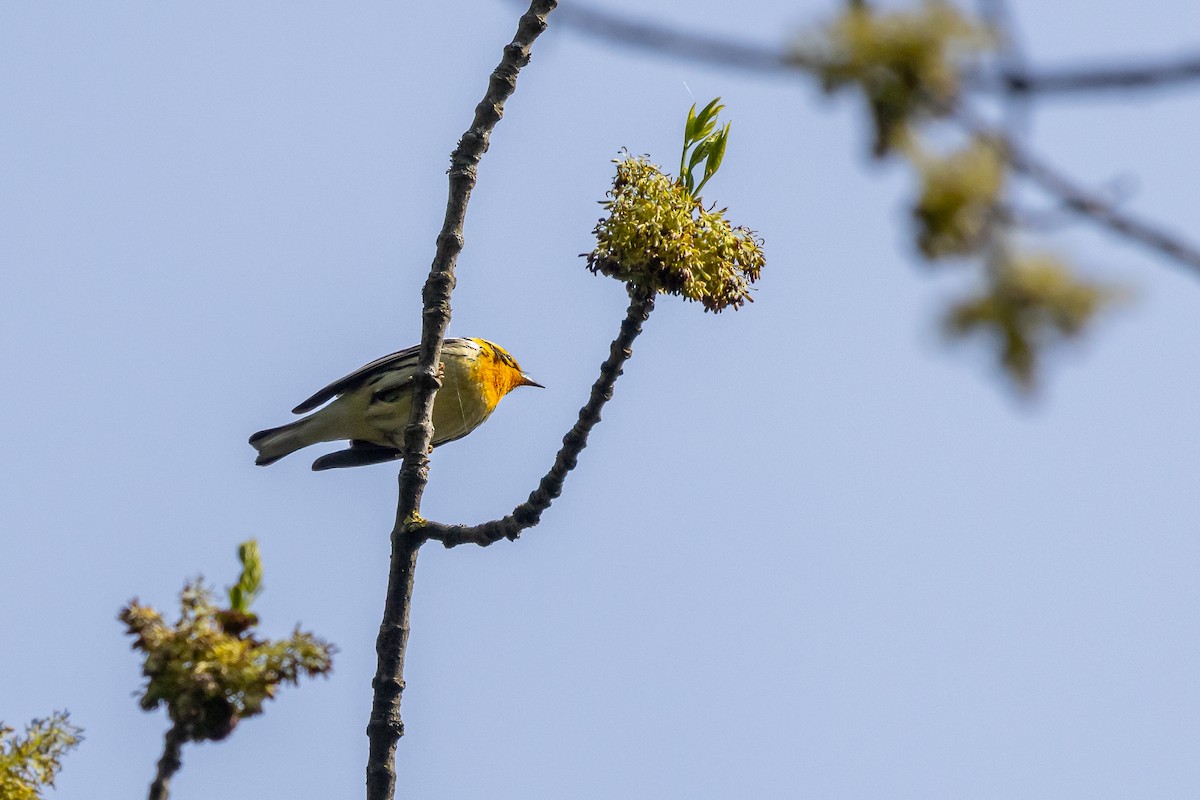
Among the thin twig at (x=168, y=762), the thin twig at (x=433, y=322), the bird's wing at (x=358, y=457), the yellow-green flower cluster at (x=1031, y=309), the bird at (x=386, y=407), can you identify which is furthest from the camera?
the bird's wing at (x=358, y=457)

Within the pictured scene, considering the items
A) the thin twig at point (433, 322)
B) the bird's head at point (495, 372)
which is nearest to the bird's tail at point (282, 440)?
the bird's head at point (495, 372)

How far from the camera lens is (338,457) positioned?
9.97 m

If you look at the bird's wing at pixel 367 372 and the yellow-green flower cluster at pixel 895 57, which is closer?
the yellow-green flower cluster at pixel 895 57

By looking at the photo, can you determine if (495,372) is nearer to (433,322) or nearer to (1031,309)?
(433,322)

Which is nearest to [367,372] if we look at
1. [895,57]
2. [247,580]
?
[247,580]

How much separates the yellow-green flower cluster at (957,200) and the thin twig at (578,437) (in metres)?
3.76

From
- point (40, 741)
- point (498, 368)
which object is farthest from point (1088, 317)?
point (498, 368)

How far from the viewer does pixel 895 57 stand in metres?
1.42

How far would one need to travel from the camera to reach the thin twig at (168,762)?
285cm

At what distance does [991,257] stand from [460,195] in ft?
13.3

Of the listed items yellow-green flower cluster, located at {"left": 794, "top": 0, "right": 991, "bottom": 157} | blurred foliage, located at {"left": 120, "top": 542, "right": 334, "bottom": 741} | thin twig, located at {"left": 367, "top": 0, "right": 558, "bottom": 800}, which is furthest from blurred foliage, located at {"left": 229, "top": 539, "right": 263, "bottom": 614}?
yellow-green flower cluster, located at {"left": 794, "top": 0, "right": 991, "bottom": 157}

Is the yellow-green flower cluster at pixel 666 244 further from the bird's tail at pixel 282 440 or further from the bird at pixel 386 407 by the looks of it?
the bird's tail at pixel 282 440

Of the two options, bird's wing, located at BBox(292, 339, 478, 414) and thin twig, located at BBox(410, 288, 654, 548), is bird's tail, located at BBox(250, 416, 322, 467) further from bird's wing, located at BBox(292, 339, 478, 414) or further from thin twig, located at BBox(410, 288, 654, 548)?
thin twig, located at BBox(410, 288, 654, 548)

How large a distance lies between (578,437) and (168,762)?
96.0 inches
